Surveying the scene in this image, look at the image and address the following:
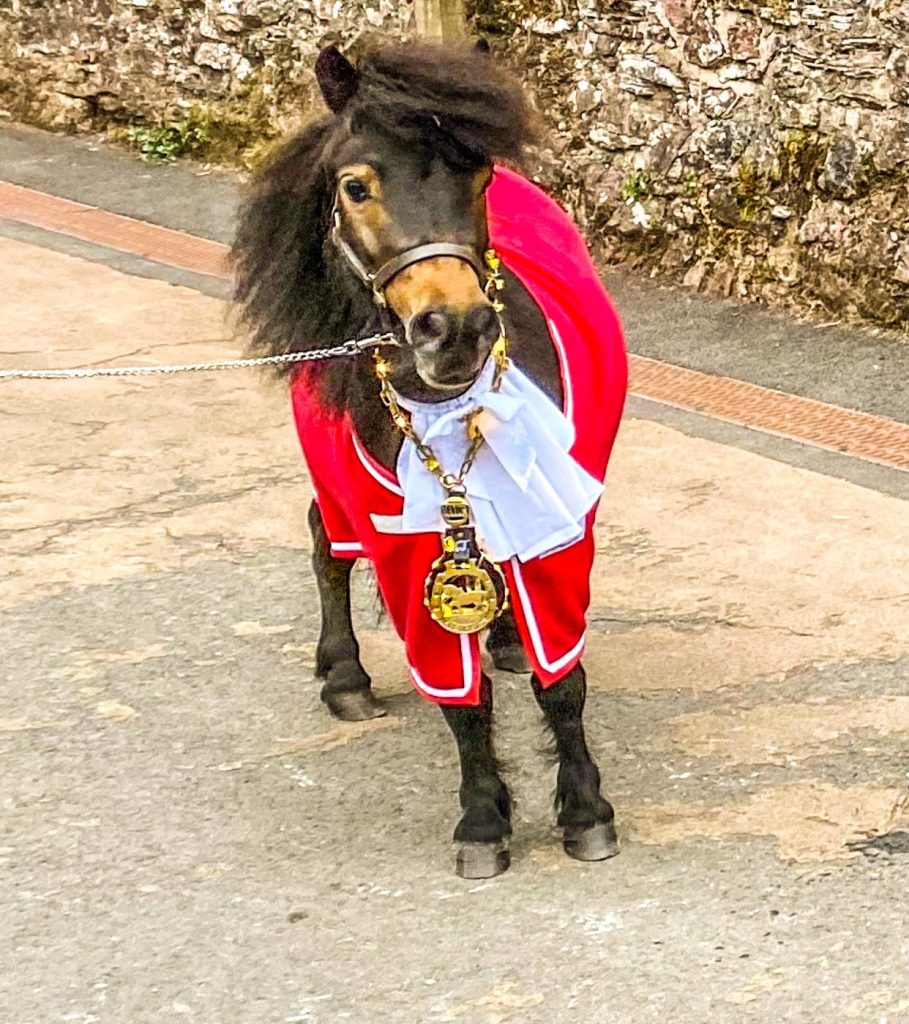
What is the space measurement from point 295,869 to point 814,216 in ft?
13.3

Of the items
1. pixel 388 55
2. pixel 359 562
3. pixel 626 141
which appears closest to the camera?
pixel 388 55

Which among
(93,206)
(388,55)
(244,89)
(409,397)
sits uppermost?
(388,55)

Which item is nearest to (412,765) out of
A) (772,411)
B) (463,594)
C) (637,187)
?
(463,594)

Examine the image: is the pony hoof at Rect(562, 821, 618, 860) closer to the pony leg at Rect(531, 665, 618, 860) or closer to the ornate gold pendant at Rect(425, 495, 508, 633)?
the pony leg at Rect(531, 665, 618, 860)

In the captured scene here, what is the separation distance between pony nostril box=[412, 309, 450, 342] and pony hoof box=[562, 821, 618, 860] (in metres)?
1.17

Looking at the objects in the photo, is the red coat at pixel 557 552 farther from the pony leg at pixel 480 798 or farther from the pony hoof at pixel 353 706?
the pony hoof at pixel 353 706

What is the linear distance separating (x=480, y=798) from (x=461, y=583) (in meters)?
0.52

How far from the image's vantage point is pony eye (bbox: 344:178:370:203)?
11.0ft

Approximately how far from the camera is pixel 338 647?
4656 millimetres

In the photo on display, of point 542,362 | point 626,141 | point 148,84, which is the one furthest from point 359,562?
point 148,84

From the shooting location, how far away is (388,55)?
340 cm

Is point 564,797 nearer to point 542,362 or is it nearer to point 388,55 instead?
point 542,362

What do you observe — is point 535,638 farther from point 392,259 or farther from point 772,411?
point 772,411

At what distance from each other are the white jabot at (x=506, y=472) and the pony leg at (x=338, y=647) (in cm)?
101
